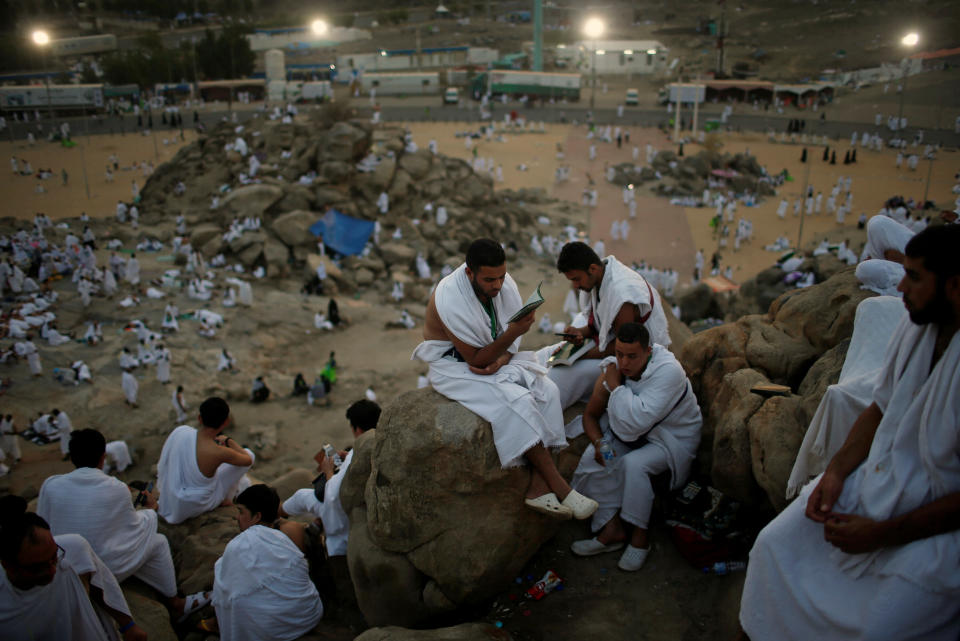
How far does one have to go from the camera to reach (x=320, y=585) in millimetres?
5008

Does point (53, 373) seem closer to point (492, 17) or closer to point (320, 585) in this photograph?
point (320, 585)

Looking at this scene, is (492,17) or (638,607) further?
(492,17)

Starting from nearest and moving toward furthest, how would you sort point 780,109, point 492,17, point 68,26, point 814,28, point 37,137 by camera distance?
point 37,137 < point 68,26 < point 780,109 < point 814,28 < point 492,17

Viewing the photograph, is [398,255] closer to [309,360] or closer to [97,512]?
[309,360]

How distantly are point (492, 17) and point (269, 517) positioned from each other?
77.9 metres

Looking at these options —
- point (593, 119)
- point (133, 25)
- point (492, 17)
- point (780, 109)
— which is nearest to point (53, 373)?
point (593, 119)

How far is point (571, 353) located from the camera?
5.27 meters

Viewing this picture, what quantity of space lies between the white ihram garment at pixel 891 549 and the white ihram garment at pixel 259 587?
113 inches

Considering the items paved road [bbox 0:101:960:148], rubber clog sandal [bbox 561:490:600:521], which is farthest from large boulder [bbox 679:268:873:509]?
paved road [bbox 0:101:960:148]

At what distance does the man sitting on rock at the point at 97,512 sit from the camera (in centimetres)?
455

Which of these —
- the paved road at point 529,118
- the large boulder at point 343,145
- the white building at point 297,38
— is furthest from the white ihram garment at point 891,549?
the white building at point 297,38

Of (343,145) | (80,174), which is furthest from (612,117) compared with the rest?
(80,174)

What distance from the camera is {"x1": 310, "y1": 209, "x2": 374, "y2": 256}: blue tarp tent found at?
1944 centimetres

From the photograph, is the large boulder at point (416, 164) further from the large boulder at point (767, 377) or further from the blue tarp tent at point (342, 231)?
the large boulder at point (767, 377)
